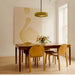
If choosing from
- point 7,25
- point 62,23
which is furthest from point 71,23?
point 7,25

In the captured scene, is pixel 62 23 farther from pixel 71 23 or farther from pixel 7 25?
pixel 7 25

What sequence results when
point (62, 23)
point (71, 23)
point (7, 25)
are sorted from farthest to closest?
point (62, 23) → point (7, 25) → point (71, 23)

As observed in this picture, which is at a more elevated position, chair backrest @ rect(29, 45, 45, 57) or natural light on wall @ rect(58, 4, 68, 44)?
natural light on wall @ rect(58, 4, 68, 44)

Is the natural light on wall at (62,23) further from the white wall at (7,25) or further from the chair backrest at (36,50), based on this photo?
the chair backrest at (36,50)

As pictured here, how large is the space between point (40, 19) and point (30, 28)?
757mm

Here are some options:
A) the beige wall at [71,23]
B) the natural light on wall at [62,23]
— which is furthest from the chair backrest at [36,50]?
the natural light on wall at [62,23]

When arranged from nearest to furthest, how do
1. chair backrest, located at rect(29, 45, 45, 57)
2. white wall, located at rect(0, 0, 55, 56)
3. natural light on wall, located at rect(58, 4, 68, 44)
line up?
chair backrest, located at rect(29, 45, 45, 57), white wall, located at rect(0, 0, 55, 56), natural light on wall, located at rect(58, 4, 68, 44)

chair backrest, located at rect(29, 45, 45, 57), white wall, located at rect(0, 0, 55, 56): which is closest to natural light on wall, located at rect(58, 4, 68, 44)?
white wall, located at rect(0, 0, 55, 56)

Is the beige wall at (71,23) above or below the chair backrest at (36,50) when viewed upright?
above

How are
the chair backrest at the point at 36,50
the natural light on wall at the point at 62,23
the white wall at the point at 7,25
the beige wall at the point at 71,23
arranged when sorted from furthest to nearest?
1. the natural light on wall at the point at 62,23
2. the white wall at the point at 7,25
3. the beige wall at the point at 71,23
4. the chair backrest at the point at 36,50

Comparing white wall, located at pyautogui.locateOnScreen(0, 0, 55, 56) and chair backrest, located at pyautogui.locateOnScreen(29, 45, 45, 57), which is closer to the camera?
chair backrest, located at pyautogui.locateOnScreen(29, 45, 45, 57)

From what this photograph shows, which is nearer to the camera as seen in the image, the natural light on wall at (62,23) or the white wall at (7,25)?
the white wall at (7,25)

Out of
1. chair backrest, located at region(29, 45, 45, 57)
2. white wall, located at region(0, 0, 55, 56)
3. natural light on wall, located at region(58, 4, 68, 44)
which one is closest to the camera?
chair backrest, located at region(29, 45, 45, 57)

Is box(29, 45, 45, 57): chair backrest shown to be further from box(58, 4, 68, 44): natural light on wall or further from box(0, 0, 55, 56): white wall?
box(58, 4, 68, 44): natural light on wall
